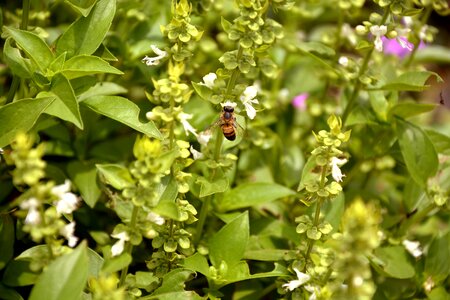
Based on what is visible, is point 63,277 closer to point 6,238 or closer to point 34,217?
point 34,217

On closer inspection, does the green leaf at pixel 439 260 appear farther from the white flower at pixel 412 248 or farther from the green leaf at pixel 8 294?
the green leaf at pixel 8 294

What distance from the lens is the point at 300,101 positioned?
10.3ft

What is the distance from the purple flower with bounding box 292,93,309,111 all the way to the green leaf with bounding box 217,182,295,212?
945 mm

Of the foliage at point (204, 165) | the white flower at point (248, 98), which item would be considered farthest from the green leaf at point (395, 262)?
the white flower at point (248, 98)

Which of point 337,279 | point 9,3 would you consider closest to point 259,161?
point 337,279

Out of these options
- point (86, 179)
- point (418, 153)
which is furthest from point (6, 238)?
point (418, 153)

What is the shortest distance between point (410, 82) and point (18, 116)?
1.27 m

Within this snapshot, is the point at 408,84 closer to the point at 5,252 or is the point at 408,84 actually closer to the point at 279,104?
the point at 279,104

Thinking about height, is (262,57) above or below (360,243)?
below

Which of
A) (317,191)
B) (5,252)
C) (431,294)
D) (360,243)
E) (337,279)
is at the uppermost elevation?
(360,243)

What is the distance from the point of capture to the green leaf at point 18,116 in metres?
1.71

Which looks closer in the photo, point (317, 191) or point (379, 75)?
point (317, 191)

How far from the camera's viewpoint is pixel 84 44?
6.29 feet

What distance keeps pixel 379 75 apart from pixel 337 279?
88 centimetres
